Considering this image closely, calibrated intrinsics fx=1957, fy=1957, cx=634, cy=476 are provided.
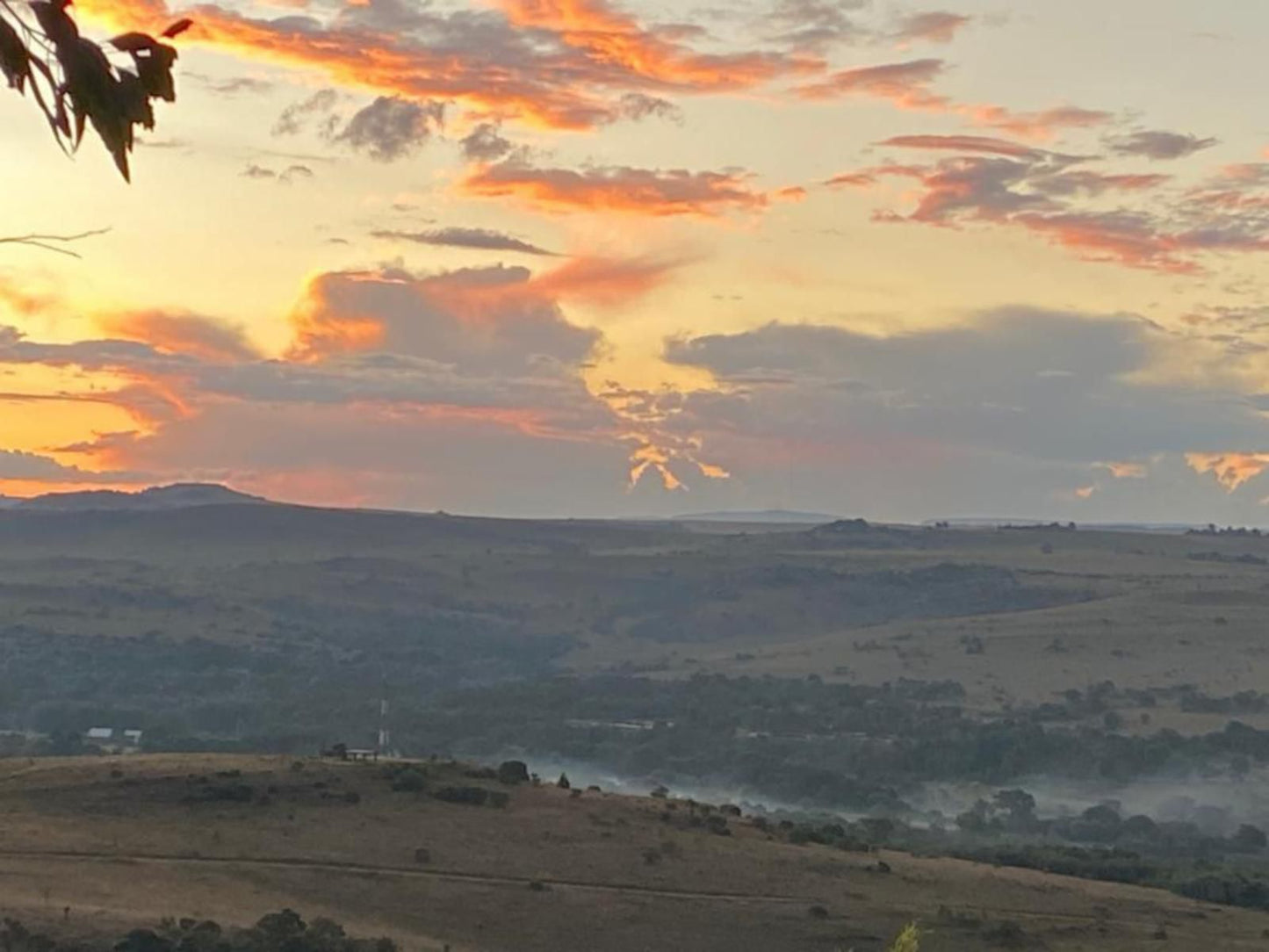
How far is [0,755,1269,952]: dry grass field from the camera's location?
203ft

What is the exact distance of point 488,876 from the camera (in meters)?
69.9

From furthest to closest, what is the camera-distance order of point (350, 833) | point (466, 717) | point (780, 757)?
point (466, 717), point (780, 757), point (350, 833)

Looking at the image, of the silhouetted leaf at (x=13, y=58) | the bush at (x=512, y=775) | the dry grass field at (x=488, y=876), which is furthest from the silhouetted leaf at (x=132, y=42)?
the bush at (x=512, y=775)

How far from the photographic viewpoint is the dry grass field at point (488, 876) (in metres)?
61.8

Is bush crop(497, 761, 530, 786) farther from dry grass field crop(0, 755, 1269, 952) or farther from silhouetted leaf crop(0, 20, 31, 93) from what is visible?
silhouetted leaf crop(0, 20, 31, 93)

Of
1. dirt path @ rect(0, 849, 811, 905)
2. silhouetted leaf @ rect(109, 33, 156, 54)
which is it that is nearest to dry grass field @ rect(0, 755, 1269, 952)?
dirt path @ rect(0, 849, 811, 905)

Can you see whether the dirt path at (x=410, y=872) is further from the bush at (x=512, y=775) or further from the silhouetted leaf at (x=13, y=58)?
the silhouetted leaf at (x=13, y=58)

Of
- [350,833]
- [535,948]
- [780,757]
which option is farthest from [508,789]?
[780,757]

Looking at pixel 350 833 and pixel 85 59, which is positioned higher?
pixel 85 59

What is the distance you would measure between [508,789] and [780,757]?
70.2 metres

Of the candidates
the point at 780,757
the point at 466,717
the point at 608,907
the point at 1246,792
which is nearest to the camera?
the point at 608,907

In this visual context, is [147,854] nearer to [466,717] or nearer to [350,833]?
[350,833]

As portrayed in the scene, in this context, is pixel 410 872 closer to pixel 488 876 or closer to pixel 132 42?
pixel 488 876

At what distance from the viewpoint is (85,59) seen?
916 centimetres
